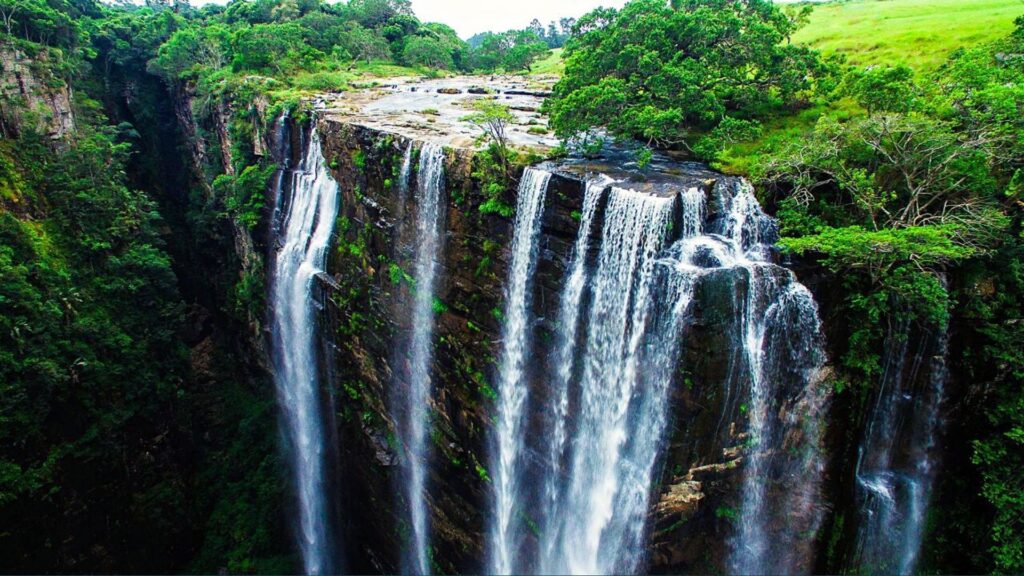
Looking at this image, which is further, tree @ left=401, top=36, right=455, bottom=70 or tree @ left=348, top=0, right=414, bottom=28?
tree @ left=348, top=0, right=414, bottom=28

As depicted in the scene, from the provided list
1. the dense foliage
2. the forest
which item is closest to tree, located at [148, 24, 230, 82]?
the forest

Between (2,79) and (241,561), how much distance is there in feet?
74.4

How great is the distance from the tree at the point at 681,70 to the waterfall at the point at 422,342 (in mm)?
4197

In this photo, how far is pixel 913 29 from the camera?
62.6 feet

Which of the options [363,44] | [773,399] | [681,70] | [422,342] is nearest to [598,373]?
[773,399]

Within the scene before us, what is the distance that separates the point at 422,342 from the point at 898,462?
13318mm

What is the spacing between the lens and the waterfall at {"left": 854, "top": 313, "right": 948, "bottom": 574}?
11.9 meters

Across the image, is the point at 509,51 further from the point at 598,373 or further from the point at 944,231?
the point at 944,231

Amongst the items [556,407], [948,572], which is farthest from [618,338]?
[948,572]

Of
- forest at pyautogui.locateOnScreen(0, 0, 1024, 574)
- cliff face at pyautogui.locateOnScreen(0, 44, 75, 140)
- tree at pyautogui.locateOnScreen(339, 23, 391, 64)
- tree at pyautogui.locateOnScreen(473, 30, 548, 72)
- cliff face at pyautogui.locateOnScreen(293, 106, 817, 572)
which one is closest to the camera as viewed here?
forest at pyautogui.locateOnScreen(0, 0, 1024, 574)

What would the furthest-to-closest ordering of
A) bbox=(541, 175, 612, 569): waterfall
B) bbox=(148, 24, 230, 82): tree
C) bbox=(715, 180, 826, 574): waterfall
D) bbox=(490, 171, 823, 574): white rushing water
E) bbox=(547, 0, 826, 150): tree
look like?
bbox=(148, 24, 230, 82): tree, bbox=(547, 0, 826, 150): tree, bbox=(541, 175, 612, 569): waterfall, bbox=(490, 171, 823, 574): white rushing water, bbox=(715, 180, 826, 574): waterfall

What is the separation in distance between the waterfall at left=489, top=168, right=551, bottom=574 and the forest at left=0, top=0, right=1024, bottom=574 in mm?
196

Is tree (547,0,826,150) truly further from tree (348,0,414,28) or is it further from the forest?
tree (348,0,414,28)

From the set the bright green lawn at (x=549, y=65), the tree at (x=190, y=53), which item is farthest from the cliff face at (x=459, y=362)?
the bright green lawn at (x=549, y=65)
